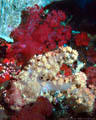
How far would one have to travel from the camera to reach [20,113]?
7.18 ft

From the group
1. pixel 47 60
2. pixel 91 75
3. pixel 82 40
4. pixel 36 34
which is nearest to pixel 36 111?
pixel 47 60

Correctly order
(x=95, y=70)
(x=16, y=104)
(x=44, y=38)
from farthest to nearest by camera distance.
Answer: (x=44, y=38), (x=95, y=70), (x=16, y=104)

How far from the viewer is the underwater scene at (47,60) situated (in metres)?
2.42

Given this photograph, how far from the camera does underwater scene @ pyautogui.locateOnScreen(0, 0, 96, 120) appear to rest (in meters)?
2.42

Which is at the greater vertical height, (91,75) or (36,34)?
(36,34)

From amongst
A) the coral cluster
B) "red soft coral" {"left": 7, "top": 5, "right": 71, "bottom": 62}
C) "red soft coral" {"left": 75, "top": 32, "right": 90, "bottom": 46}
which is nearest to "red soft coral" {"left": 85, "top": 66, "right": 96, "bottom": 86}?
the coral cluster

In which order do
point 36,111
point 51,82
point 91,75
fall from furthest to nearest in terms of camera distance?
point 91,75, point 51,82, point 36,111

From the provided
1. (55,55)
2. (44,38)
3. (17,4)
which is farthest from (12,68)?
(17,4)

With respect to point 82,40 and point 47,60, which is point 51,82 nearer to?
point 47,60

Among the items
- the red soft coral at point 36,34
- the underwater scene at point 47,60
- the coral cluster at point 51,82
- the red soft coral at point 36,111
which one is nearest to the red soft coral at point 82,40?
the underwater scene at point 47,60

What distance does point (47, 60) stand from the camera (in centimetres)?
263

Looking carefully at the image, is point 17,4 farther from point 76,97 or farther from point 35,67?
point 76,97

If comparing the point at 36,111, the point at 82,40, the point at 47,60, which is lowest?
the point at 36,111

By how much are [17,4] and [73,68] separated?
2.21 metres
